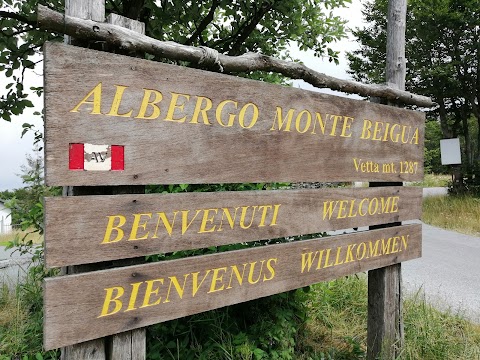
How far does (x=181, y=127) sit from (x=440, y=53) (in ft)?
49.0

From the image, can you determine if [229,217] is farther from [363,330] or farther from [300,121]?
[363,330]

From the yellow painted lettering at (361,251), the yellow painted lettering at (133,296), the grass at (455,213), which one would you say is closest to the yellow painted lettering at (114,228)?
the yellow painted lettering at (133,296)

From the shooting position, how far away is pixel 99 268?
1.75 meters

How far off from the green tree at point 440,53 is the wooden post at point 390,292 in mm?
10609

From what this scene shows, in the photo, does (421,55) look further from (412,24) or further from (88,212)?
(88,212)

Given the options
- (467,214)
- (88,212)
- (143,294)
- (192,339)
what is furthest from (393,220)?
(467,214)

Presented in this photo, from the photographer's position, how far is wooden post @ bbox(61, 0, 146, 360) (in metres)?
1.70

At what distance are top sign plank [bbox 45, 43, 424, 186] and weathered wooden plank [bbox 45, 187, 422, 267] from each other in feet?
0.29

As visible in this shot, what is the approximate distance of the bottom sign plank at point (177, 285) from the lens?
1.60 m

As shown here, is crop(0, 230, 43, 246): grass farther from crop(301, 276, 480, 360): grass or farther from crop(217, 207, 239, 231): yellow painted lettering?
crop(301, 276, 480, 360): grass

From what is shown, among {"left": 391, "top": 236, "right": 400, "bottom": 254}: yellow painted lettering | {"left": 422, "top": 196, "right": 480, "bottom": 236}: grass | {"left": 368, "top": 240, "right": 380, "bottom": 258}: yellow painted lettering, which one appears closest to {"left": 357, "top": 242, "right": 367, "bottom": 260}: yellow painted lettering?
{"left": 368, "top": 240, "right": 380, "bottom": 258}: yellow painted lettering

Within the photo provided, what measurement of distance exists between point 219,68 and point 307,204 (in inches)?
36.1

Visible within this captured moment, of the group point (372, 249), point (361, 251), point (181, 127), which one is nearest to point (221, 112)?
point (181, 127)

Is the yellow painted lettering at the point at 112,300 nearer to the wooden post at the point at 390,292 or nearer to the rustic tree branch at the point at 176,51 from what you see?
the rustic tree branch at the point at 176,51
